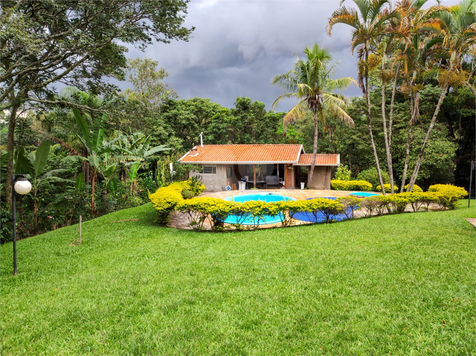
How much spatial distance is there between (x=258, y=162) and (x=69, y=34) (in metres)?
12.5

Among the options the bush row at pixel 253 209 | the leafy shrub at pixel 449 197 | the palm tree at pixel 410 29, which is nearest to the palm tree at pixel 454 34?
the palm tree at pixel 410 29

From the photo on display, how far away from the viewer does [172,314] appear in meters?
3.82

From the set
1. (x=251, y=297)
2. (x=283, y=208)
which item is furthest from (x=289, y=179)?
(x=251, y=297)

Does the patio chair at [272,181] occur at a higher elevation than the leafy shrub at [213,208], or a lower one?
Answer: higher

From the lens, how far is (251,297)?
424cm

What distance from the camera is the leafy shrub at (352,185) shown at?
18297 millimetres

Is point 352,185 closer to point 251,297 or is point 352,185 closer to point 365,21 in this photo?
point 365,21

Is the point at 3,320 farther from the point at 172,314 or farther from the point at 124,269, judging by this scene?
the point at 172,314

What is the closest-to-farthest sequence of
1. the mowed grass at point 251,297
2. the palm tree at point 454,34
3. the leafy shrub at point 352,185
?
the mowed grass at point 251,297 < the palm tree at point 454,34 < the leafy shrub at point 352,185

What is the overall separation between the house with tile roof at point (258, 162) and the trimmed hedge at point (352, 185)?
2.04 feet

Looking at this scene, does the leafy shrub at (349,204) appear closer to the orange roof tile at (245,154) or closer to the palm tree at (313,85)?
the orange roof tile at (245,154)

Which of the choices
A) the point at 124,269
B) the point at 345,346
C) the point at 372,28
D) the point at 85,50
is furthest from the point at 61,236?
the point at 372,28

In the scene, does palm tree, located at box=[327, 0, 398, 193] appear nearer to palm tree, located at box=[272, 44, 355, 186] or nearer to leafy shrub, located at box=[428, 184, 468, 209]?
palm tree, located at box=[272, 44, 355, 186]

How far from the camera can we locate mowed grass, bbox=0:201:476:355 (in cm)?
319
